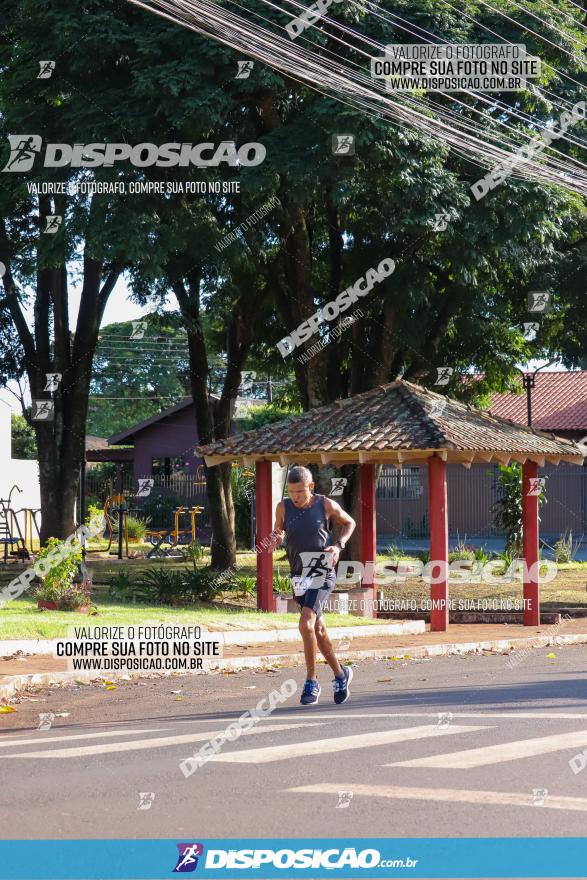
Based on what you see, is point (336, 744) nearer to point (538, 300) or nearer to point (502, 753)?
point (502, 753)

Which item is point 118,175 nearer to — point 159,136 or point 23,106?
point 159,136

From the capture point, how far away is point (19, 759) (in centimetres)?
872

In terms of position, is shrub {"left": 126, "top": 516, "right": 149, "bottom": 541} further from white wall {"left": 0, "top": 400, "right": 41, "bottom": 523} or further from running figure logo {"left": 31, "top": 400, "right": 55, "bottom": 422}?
running figure logo {"left": 31, "top": 400, "right": 55, "bottom": 422}

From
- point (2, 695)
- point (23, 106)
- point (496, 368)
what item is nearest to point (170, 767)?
point (2, 695)

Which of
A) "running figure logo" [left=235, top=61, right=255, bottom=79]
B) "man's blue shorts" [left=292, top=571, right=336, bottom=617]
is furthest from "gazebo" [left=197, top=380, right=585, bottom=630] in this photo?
"man's blue shorts" [left=292, top=571, right=336, bottom=617]

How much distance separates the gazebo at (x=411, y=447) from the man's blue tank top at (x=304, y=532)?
30.5 feet

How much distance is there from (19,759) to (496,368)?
2357 cm

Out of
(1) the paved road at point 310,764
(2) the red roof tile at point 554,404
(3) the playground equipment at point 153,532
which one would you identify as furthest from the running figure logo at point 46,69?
(2) the red roof tile at point 554,404

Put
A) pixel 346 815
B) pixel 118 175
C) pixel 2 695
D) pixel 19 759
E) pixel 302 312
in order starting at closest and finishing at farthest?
pixel 346 815 < pixel 19 759 < pixel 2 695 < pixel 118 175 < pixel 302 312

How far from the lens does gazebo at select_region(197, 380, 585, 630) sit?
68.2 feet

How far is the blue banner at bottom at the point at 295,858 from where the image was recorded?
5.73m

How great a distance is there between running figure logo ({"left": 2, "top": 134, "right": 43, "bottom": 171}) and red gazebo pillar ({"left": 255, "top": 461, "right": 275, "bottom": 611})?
6682 millimetres

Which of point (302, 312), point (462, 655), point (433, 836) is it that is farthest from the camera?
point (302, 312)

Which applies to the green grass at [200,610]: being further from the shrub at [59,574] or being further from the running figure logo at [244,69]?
the running figure logo at [244,69]
